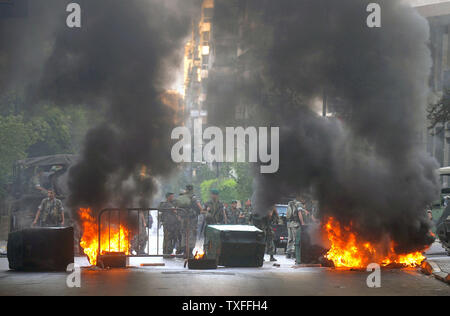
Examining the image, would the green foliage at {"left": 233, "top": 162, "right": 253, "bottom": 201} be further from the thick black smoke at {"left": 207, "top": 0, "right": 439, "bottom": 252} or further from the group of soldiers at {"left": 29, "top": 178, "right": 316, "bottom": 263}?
the thick black smoke at {"left": 207, "top": 0, "right": 439, "bottom": 252}

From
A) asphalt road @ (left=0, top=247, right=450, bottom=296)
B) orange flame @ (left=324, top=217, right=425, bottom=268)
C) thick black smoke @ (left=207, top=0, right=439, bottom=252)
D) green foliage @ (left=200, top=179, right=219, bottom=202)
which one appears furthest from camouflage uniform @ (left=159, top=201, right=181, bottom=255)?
green foliage @ (left=200, top=179, right=219, bottom=202)

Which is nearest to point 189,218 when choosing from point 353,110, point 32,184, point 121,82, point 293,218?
point 293,218

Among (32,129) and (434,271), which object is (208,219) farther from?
(32,129)

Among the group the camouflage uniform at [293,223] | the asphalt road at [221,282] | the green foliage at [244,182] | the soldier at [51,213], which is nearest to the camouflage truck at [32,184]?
the soldier at [51,213]

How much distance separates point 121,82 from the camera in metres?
19.5

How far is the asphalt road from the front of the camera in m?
11.8

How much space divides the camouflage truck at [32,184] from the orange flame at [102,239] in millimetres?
7398

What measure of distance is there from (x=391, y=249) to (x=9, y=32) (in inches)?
519

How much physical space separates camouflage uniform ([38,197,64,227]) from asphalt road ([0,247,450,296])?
4738mm

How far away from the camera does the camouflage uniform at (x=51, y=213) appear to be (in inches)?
828

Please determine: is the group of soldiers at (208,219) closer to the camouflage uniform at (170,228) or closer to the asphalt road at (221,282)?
the camouflage uniform at (170,228)

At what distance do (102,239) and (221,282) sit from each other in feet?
14.6
